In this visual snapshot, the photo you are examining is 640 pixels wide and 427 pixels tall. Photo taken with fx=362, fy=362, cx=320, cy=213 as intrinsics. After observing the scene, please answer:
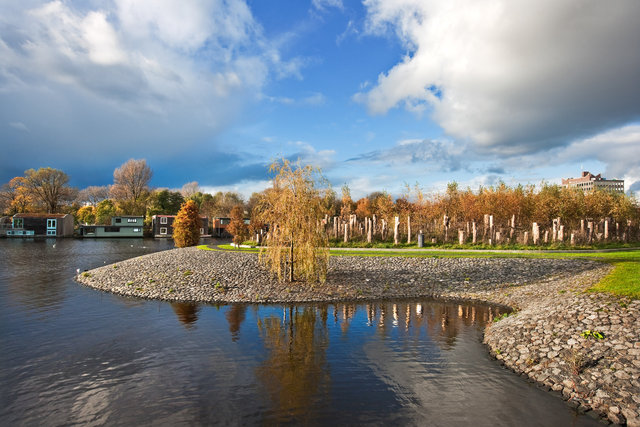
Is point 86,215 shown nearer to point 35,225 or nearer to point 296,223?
point 35,225

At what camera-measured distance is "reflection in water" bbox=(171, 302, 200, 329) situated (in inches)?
656

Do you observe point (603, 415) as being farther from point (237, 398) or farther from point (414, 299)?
point (414, 299)

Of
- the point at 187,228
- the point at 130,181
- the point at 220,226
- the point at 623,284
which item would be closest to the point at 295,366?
the point at 623,284

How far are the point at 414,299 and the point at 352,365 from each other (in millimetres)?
10778

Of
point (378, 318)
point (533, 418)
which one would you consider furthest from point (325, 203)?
point (533, 418)

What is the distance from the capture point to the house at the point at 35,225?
7975 centimetres

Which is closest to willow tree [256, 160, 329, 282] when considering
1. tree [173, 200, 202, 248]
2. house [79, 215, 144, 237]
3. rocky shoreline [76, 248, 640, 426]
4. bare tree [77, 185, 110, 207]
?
rocky shoreline [76, 248, 640, 426]

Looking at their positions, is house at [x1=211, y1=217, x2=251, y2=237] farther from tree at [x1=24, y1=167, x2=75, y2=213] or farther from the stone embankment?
the stone embankment

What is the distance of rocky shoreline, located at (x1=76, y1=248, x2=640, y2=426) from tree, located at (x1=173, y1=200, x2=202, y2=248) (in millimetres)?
13774

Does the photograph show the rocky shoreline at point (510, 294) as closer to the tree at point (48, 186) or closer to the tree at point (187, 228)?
the tree at point (187, 228)

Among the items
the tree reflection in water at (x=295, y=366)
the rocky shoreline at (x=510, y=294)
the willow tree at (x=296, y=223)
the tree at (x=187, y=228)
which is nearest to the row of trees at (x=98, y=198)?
the tree at (x=187, y=228)

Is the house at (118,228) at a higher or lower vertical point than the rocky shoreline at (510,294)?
higher

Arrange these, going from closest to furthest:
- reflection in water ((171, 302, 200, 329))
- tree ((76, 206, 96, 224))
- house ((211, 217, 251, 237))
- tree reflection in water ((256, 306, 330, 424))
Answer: tree reflection in water ((256, 306, 330, 424)) < reflection in water ((171, 302, 200, 329)) < house ((211, 217, 251, 237)) < tree ((76, 206, 96, 224))

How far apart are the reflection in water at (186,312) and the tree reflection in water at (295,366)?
3.22m
